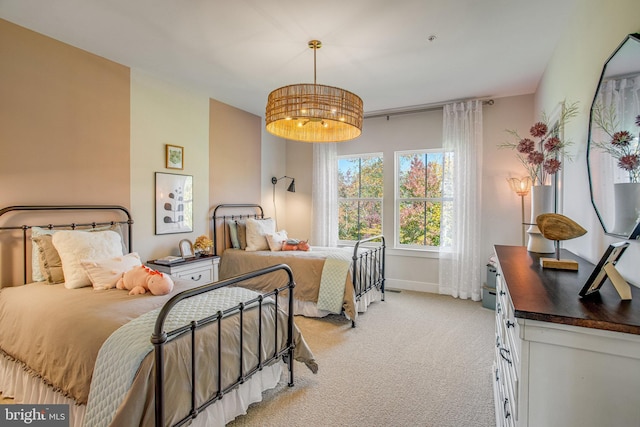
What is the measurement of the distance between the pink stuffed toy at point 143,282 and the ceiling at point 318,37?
1893 mm

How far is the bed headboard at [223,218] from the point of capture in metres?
4.18

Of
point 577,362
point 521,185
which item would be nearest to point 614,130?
point 577,362

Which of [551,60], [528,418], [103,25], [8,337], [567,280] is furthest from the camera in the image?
[551,60]

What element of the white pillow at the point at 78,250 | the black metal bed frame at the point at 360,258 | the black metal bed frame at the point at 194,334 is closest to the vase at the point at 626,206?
the black metal bed frame at the point at 194,334

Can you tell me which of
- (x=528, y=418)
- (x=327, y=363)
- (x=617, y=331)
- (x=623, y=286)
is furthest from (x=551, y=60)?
(x=327, y=363)

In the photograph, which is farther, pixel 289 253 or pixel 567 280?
pixel 289 253

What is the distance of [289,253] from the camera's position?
380 cm

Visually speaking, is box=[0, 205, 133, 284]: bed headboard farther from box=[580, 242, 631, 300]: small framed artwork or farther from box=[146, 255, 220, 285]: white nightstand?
box=[580, 242, 631, 300]: small framed artwork

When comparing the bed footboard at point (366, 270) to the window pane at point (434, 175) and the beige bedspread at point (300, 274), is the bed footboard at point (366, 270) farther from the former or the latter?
the window pane at point (434, 175)

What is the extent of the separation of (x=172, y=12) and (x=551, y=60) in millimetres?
3315

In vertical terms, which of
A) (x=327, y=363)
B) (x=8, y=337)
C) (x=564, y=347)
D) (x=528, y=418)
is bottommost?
(x=327, y=363)

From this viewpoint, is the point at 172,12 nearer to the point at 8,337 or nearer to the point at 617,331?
the point at 8,337

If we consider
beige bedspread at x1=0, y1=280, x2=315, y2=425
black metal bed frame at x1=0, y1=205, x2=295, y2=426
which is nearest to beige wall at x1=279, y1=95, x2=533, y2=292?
beige bedspread at x1=0, y1=280, x2=315, y2=425

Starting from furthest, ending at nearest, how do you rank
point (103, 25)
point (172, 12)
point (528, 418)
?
point (103, 25) < point (172, 12) < point (528, 418)
